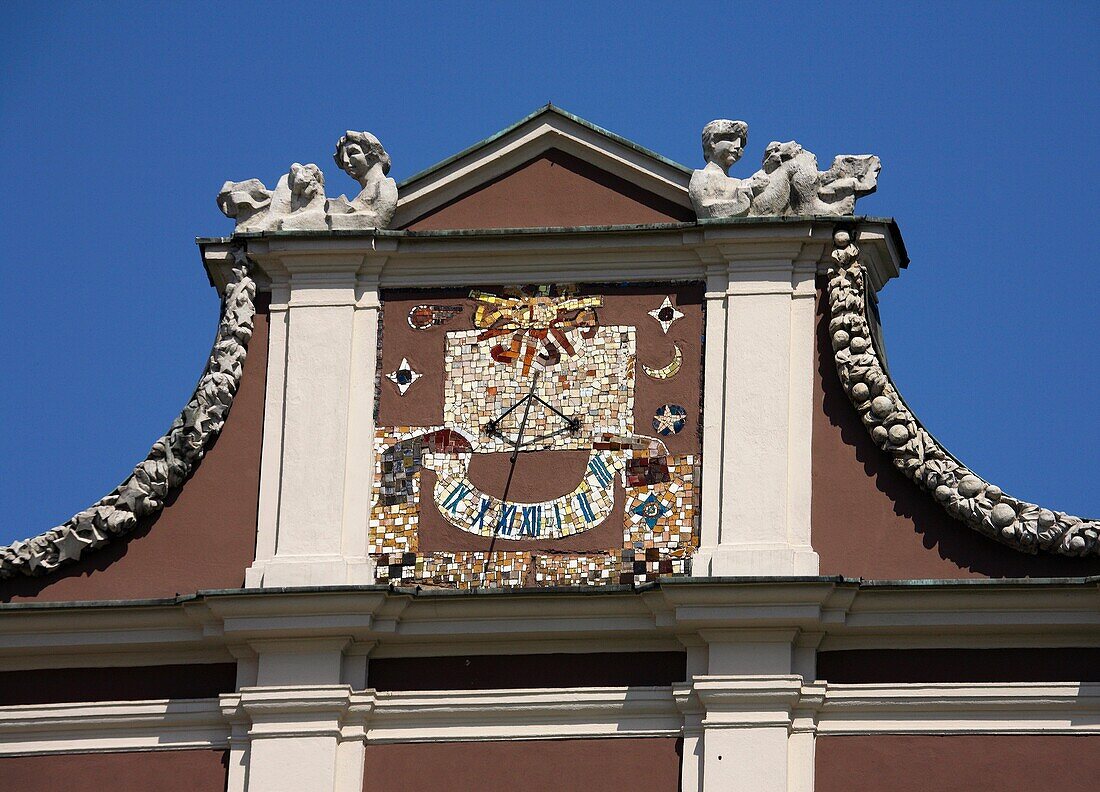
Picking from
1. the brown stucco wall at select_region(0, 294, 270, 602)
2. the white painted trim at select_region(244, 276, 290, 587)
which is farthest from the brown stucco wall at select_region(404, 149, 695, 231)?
the brown stucco wall at select_region(0, 294, 270, 602)

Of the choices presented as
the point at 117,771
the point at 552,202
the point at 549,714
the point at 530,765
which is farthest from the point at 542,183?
the point at 117,771

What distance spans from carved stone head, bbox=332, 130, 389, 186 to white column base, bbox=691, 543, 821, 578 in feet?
10.3

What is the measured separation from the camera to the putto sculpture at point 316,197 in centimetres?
1922

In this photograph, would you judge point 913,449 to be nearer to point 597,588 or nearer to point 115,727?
point 597,588

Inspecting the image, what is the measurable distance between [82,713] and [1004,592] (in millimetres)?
5087

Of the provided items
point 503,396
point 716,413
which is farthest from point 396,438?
point 716,413

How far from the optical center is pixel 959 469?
18.2 meters

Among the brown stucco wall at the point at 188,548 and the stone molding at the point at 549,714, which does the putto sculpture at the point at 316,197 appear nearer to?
the brown stucco wall at the point at 188,548

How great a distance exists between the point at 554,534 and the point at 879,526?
1.79 meters

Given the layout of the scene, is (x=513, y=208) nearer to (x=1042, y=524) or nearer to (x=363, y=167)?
(x=363, y=167)

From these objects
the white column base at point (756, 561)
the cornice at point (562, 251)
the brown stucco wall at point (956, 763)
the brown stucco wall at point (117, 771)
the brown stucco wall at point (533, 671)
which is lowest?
the brown stucco wall at point (117, 771)

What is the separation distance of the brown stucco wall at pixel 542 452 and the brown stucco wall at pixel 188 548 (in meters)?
0.86

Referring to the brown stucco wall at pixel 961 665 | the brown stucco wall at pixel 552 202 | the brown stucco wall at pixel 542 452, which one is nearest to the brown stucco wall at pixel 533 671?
the brown stucco wall at pixel 542 452

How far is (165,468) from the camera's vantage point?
61.6 ft
